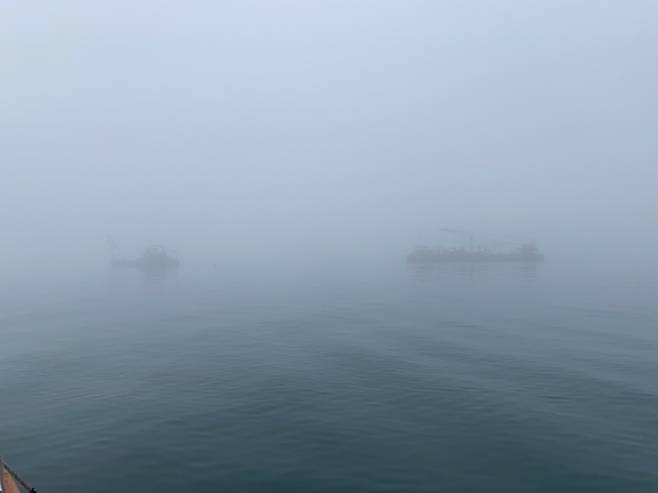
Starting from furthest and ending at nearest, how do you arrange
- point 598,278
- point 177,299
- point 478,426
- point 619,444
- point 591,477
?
point 598,278 → point 177,299 → point 478,426 → point 619,444 → point 591,477

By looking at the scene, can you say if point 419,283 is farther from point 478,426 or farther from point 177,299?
point 478,426

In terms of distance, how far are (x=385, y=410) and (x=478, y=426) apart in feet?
35.4

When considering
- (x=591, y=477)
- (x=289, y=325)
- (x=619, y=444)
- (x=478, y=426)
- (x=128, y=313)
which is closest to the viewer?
(x=591, y=477)

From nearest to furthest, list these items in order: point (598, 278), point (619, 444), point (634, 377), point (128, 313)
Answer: point (619, 444) < point (634, 377) < point (128, 313) < point (598, 278)

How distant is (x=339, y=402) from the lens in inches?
2141

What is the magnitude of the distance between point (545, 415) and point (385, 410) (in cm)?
1855

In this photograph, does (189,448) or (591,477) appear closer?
(591,477)

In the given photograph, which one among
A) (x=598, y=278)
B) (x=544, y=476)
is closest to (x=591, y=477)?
(x=544, y=476)

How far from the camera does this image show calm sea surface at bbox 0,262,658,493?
1503 inches

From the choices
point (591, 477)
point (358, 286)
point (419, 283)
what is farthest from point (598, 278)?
point (591, 477)

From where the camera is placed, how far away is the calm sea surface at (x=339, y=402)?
3819 centimetres

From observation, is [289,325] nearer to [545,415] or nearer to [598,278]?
[545,415]

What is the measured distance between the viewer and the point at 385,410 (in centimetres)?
5131

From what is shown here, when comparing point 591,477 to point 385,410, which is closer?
point 591,477
